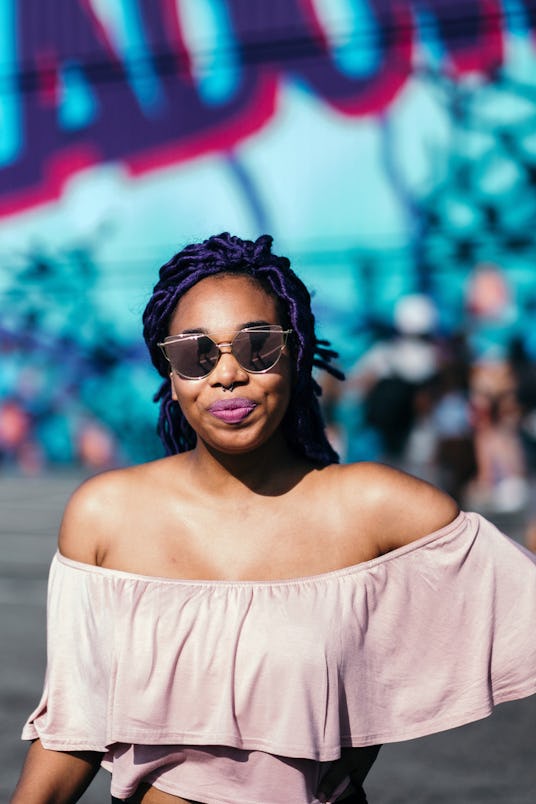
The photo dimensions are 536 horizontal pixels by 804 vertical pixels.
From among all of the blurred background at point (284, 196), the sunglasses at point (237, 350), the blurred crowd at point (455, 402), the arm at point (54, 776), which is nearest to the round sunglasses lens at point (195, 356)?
the sunglasses at point (237, 350)

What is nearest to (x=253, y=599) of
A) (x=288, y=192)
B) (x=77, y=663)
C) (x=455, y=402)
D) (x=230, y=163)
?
(x=77, y=663)

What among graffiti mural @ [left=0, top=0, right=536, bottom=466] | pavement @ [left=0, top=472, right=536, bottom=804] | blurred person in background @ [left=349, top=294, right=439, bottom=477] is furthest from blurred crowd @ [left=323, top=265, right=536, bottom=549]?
pavement @ [left=0, top=472, right=536, bottom=804]

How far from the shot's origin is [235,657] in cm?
185

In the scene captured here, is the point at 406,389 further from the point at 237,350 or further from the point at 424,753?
the point at 237,350

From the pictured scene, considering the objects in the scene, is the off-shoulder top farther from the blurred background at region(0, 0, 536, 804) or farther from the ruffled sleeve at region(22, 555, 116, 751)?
the blurred background at region(0, 0, 536, 804)

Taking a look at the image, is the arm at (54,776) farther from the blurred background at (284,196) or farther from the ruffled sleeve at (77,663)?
the blurred background at (284,196)

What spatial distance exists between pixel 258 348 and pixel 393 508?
36 centimetres

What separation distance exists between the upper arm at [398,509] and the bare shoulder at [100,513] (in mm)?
394

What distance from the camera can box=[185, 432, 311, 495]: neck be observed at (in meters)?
2.00

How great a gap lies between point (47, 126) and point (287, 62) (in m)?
3.27

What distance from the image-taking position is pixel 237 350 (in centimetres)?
190

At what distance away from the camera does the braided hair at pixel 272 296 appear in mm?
1987

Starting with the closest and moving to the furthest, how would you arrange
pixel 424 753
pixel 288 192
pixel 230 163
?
pixel 424 753 < pixel 288 192 < pixel 230 163

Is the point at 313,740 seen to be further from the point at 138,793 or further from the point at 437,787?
the point at 437,787
